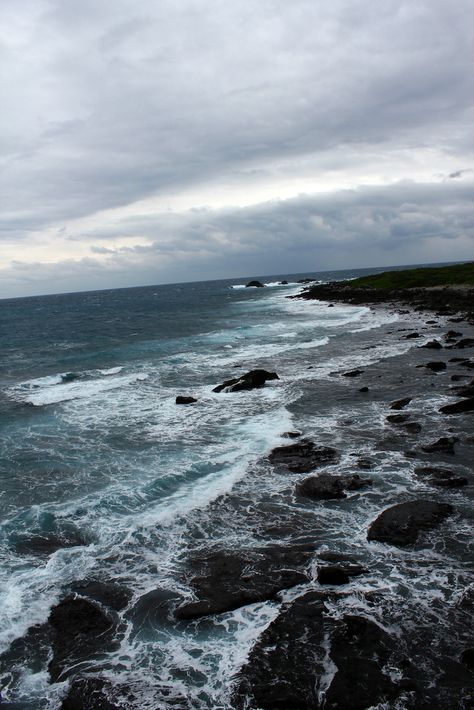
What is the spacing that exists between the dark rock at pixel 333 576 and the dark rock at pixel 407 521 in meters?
1.90

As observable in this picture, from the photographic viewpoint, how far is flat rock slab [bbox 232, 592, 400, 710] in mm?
7992

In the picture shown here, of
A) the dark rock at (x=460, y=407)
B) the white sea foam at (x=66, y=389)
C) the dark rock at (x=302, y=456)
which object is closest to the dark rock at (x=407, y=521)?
the dark rock at (x=302, y=456)

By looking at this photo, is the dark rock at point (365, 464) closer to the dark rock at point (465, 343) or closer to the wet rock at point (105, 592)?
the wet rock at point (105, 592)

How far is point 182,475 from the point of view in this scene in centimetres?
1753

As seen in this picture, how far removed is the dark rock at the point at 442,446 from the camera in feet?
58.5

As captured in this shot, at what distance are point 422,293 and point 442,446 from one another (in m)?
67.7

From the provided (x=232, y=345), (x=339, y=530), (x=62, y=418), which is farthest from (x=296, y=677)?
(x=232, y=345)

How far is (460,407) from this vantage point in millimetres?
22266

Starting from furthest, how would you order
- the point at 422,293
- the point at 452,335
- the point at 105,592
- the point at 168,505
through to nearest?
the point at 422,293 < the point at 452,335 < the point at 168,505 < the point at 105,592

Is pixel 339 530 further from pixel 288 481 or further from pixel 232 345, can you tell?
pixel 232 345

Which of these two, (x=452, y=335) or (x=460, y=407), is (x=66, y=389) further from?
(x=452, y=335)

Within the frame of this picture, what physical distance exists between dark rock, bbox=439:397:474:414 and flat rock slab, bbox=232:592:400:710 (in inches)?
583

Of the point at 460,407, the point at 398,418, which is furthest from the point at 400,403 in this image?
the point at 460,407

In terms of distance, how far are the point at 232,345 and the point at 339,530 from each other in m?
37.5
